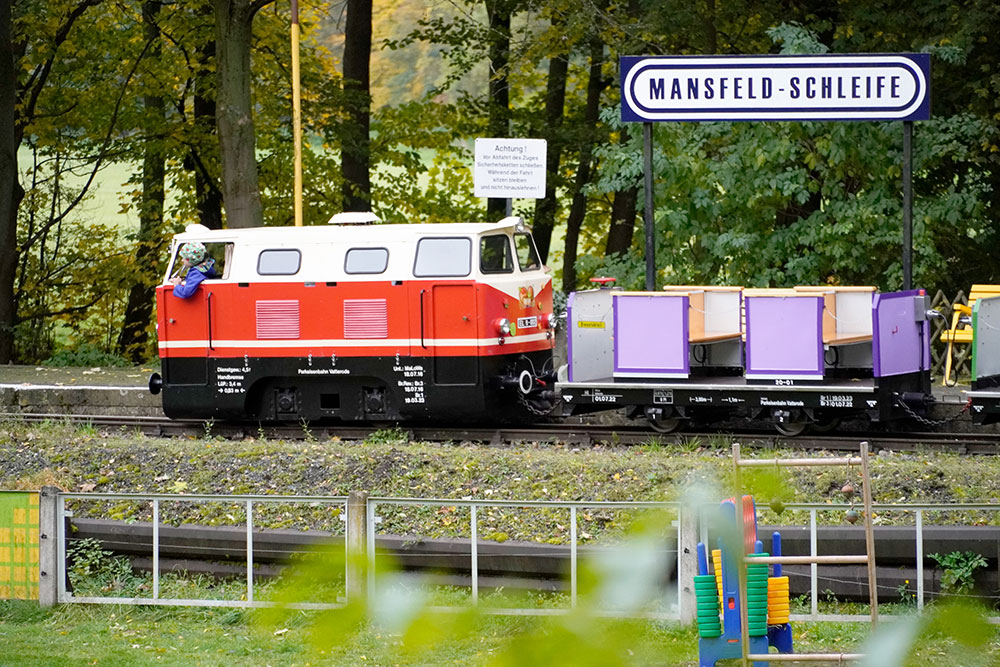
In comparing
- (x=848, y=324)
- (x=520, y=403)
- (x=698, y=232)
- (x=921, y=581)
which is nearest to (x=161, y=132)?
(x=698, y=232)

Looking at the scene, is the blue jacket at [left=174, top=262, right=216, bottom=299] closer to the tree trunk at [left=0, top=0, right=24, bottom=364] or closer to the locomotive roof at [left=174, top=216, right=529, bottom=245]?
the locomotive roof at [left=174, top=216, right=529, bottom=245]

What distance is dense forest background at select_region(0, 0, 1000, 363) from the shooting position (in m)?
20.0

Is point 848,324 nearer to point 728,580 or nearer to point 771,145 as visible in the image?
point 771,145

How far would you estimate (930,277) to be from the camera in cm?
2012

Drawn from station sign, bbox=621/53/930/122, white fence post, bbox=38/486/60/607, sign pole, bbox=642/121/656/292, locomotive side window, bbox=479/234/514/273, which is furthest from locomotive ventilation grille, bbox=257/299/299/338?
white fence post, bbox=38/486/60/607

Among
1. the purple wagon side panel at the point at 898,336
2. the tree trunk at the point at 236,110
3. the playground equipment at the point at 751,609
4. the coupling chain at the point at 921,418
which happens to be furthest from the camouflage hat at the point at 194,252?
the playground equipment at the point at 751,609

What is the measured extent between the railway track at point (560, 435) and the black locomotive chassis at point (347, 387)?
22 centimetres

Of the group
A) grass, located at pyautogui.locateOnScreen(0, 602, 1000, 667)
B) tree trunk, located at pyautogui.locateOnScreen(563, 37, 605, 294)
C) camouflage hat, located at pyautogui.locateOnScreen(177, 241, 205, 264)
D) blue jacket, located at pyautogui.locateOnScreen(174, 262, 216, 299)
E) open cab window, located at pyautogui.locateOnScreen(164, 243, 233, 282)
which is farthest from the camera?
tree trunk, located at pyautogui.locateOnScreen(563, 37, 605, 294)

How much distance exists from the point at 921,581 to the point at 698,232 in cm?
1305

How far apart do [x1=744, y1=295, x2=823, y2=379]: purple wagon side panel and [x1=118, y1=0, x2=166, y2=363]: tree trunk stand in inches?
776

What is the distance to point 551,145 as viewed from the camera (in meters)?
30.7

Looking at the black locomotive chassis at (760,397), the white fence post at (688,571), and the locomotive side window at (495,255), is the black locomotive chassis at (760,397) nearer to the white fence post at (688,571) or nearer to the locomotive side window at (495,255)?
the locomotive side window at (495,255)

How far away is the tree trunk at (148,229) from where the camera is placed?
100 ft

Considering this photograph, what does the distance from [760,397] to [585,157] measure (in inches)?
639
